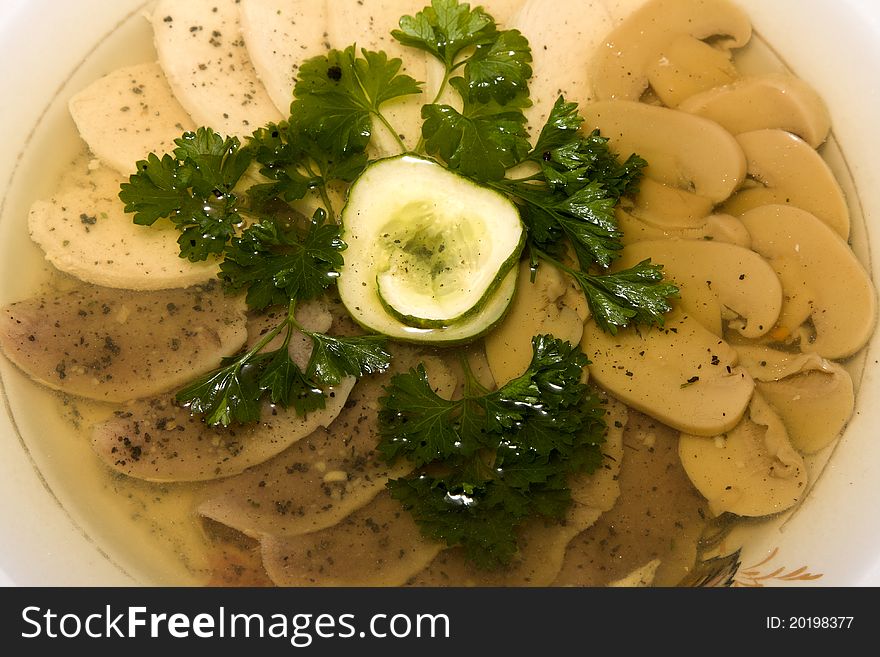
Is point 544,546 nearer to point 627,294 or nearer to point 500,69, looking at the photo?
point 627,294

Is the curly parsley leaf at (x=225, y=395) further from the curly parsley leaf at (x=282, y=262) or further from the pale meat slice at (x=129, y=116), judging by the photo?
the pale meat slice at (x=129, y=116)

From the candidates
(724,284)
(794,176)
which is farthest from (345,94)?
(794,176)

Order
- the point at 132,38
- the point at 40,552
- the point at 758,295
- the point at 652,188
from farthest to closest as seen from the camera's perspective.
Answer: the point at 132,38 < the point at 652,188 < the point at 758,295 < the point at 40,552

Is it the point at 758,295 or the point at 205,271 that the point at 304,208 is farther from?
the point at 758,295

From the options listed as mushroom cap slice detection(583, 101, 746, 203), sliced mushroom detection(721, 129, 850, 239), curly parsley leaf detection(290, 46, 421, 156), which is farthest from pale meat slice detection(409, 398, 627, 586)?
curly parsley leaf detection(290, 46, 421, 156)

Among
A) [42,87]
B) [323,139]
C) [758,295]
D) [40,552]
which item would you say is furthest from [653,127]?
[40,552]

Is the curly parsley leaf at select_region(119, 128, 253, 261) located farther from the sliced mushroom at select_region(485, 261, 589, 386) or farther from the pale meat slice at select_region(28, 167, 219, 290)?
the sliced mushroom at select_region(485, 261, 589, 386)
